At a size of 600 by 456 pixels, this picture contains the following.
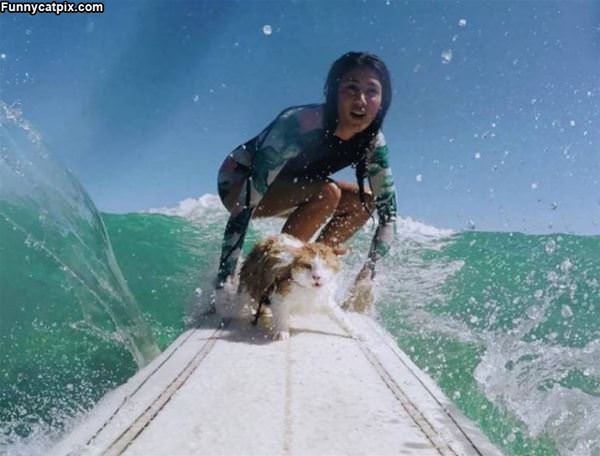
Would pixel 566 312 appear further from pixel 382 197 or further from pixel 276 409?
pixel 276 409

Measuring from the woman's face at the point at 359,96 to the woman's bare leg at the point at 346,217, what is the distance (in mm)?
873

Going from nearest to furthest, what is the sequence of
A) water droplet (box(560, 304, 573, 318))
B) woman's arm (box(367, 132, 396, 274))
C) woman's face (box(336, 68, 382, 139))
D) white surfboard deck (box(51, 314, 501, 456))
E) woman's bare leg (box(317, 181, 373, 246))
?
white surfboard deck (box(51, 314, 501, 456)), woman's face (box(336, 68, 382, 139)), woman's arm (box(367, 132, 396, 274)), woman's bare leg (box(317, 181, 373, 246)), water droplet (box(560, 304, 573, 318))

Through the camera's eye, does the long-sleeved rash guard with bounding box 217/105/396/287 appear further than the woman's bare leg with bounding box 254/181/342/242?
No

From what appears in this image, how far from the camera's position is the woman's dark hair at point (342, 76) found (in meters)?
4.31

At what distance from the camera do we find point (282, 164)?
4391 millimetres

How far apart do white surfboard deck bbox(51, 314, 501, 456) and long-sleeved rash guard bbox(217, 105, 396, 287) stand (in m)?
1.32

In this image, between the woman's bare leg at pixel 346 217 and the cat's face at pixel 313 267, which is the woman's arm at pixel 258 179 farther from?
the woman's bare leg at pixel 346 217

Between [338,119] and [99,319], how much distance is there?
487 cm

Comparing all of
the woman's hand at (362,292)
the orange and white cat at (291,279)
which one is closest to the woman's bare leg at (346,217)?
the woman's hand at (362,292)

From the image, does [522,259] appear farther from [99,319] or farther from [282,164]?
[282,164]

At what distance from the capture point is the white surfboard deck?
173cm

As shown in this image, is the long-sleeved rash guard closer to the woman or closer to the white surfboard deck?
the woman

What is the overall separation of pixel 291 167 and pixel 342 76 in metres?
0.96

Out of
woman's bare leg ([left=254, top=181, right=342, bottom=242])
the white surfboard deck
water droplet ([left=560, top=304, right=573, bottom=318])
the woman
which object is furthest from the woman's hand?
water droplet ([left=560, top=304, right=573, bottom=318])
